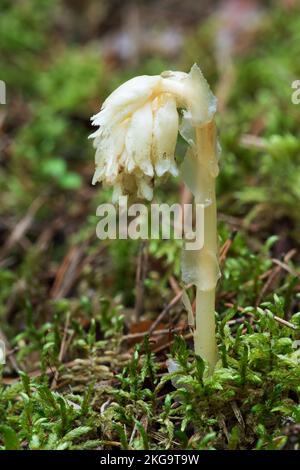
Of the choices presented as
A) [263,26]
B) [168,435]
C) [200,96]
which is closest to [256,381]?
[168,435]

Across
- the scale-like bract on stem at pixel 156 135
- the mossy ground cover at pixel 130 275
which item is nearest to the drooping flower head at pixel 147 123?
the scale-like bract on stem at pixel 156 135

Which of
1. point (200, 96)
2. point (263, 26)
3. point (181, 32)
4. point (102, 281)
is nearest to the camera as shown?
point (200, 96)

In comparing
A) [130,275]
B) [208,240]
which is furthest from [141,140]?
[130,275]

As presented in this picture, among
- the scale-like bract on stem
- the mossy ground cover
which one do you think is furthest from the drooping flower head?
the mossy ground cover

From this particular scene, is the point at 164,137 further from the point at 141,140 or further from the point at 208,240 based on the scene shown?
the point at 208,240

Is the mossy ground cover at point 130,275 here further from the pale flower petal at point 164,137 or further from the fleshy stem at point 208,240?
the pale flower petal at point 164,137

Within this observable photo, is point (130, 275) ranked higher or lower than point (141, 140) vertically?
lower

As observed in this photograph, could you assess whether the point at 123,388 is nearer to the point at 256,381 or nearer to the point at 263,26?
the point at 256,381

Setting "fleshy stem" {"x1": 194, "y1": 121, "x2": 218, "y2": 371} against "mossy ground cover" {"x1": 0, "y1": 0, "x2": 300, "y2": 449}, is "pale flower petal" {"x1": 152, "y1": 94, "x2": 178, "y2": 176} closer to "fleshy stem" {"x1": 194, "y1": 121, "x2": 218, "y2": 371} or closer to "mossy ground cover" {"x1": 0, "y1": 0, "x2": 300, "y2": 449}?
"fleshy stem" {"x1": 194, "y1": 121, "x2": 218, "y2": 371}
